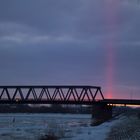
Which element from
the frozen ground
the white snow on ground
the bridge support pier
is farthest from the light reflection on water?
the bridge support pier

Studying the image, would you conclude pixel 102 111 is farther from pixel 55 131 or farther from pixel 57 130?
pixel 55 131

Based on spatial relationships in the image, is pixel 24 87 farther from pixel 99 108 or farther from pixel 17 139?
pixel 17 139

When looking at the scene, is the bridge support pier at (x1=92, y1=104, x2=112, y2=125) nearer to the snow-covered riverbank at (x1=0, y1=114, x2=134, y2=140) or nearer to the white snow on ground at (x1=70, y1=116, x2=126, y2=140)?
the snow-covered riverbank at (x1=0, y1=114, x2=134, y2=140)

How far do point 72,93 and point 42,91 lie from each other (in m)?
7.29

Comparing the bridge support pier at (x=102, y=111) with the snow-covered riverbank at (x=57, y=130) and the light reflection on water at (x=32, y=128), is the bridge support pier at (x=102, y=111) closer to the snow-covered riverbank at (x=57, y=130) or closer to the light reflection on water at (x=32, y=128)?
the light reflection on water at (x=32, y=128)

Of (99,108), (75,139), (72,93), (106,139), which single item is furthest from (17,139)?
(72,93)

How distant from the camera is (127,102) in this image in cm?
10388

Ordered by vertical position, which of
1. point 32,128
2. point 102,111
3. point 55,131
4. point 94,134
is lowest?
point 94,134

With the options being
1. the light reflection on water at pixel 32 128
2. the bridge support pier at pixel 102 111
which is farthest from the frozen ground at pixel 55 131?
the bridge support pier at pixel 102 111

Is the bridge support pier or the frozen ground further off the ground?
the bridge support pier

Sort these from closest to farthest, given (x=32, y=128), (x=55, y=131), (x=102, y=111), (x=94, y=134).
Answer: (x=94, y=134), (x=55, y=131), (x=32, y=128), (x=102, y=111)

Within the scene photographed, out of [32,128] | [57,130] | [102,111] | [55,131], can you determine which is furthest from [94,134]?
[102,111]

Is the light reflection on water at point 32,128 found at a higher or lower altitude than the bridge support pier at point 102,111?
lower

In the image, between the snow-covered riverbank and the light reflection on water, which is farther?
the light reflection on water
